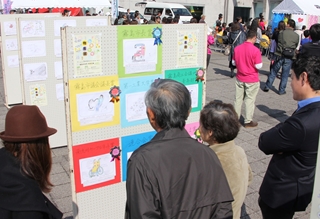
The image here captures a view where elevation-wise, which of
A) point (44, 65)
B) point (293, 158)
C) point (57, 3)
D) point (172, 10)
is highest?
point (172, 10)

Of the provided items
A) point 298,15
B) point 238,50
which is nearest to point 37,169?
point 238,50

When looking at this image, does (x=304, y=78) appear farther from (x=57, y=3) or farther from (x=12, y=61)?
(x=57, y=3)

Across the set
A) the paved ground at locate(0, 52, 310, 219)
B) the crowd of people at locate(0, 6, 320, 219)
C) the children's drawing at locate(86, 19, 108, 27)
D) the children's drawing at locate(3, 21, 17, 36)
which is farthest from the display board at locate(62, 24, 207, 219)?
the children's drawing at locate(3, 21, 17, 36)

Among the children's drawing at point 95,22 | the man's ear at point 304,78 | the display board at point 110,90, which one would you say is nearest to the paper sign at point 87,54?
the display board at point 110,90

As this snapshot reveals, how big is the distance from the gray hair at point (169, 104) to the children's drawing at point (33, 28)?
400cm

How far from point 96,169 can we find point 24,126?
142cm

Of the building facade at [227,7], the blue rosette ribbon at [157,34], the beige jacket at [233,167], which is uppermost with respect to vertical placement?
the building facade at [227,7]

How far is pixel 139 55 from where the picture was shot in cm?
325

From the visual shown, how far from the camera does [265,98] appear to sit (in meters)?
8.86

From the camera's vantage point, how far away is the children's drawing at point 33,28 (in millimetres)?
5361

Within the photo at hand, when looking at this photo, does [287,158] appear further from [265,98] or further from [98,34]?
[265,98]

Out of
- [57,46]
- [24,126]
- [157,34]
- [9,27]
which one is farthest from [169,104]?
[9,27]

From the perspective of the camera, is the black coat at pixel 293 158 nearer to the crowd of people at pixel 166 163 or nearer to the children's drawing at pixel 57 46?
the crowd of people at pixel 166 163

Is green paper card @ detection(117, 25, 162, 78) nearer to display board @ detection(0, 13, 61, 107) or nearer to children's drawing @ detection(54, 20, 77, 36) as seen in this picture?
children's drawing @ detection(54, 20, 77, 36)
